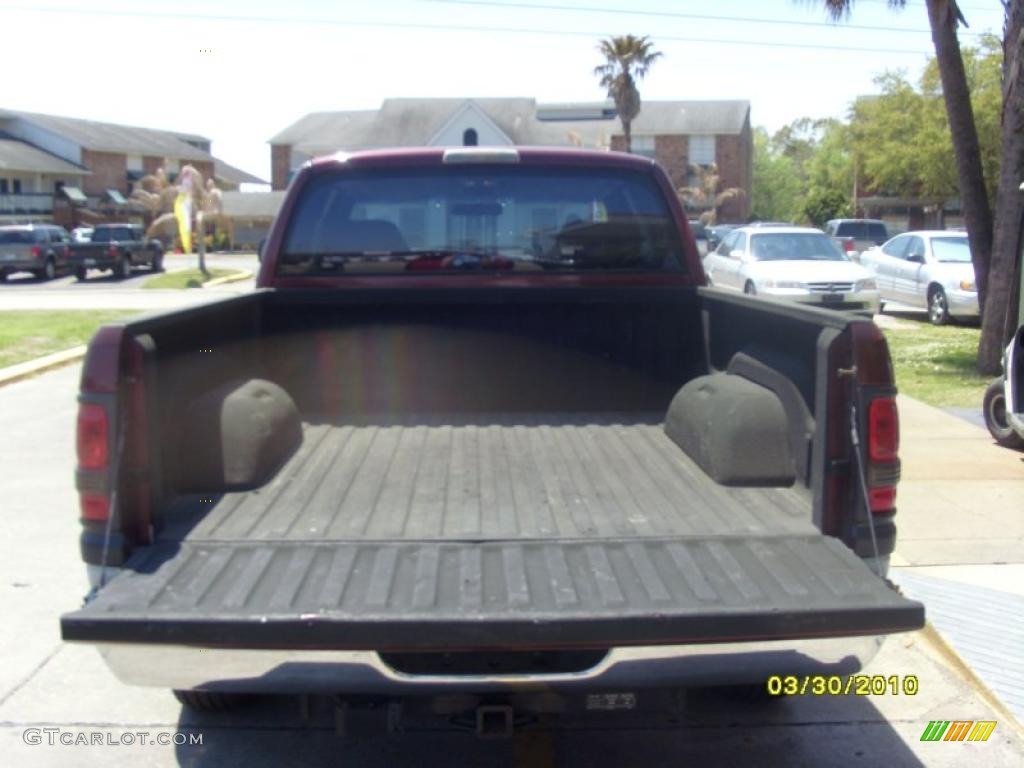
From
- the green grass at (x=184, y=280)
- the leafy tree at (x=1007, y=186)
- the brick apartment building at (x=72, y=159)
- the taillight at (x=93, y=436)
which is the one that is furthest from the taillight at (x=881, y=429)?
the brick apartment building at (x=72, y=159)

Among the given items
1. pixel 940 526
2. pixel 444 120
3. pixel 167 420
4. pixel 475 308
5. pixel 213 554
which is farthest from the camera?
pixel 444 120

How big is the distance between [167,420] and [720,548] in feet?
5.99

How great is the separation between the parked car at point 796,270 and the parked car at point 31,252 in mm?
21564

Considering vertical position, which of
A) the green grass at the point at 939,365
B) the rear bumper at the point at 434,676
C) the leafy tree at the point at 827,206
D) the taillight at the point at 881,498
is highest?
the leafy tree at the point at 827,206

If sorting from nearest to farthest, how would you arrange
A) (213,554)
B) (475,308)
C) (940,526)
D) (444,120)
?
1. (213,554)
2. (475,308)
3. (940,526)
4. (444,120)

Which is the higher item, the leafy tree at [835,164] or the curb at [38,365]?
the leafy tree at [835,164]

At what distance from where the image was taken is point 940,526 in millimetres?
7246

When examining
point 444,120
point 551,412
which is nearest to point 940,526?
point 551,412

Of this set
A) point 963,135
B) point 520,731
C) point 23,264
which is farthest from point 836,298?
point 23,264

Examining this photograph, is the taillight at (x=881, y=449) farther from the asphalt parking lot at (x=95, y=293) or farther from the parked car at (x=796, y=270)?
the parked car at (x=796, y=270)

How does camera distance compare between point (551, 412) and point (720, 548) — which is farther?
point (551, 412)

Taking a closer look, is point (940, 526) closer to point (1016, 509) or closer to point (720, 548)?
point (1016, 509)
